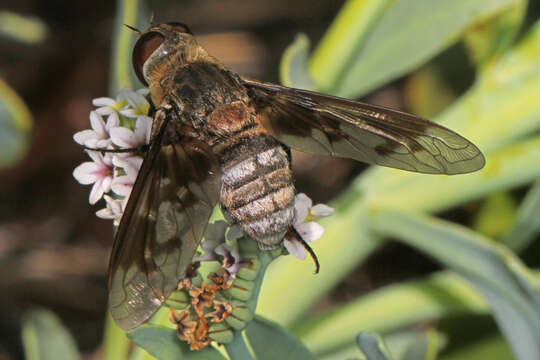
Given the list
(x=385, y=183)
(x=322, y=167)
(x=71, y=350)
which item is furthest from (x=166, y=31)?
(x=322, y=167)

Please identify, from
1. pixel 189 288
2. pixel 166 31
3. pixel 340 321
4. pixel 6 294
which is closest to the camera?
pixel 189 288

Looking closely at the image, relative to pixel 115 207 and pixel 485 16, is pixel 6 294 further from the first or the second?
pixel 485 16

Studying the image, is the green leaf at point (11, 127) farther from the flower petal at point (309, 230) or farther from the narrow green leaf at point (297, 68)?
the flower petal at point (309, 230)

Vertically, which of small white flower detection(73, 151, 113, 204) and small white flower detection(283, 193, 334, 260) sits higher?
small white flower detection(73, 151, 113, 204)

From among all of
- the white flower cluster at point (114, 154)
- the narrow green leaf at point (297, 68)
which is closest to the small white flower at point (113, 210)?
the white flower cluster at point (114, 154)

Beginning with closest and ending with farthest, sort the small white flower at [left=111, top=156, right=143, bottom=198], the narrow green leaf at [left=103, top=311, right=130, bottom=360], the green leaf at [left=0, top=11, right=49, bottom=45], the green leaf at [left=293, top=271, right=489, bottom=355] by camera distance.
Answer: the small white flower at [left=111, top=156, right=143, bottom=198]
the narrow green leaf at [left=103, top=311, right=130, bottom=360]
the green leaf at [left=293, top=271, right=489, bottom=355]
the green leaf at [left=0, top=11, right=49, bottom=45]

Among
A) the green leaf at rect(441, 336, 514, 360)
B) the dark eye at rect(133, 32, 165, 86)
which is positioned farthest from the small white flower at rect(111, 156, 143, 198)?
the green leaf at rect(441, 336, 514, 360)

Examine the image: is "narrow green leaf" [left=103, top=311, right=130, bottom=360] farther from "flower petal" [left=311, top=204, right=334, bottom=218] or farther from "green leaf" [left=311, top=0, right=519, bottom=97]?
"green leaf" [left=311, top=0, right=519, bottom=97]
